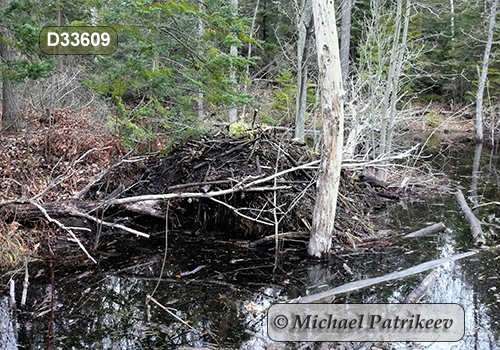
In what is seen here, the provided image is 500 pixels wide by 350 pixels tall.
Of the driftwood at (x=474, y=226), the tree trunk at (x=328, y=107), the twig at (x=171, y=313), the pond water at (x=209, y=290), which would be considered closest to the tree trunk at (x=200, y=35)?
the tree trunk at (x=328, y=107)

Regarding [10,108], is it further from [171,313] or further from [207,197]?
[171,313]

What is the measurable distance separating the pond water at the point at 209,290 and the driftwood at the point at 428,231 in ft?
0.57

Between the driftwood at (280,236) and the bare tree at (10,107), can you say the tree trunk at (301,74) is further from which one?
the bare tree at (10,107)

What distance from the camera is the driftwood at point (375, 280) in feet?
15.9

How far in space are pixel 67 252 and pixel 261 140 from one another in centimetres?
380

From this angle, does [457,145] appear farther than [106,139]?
Yes

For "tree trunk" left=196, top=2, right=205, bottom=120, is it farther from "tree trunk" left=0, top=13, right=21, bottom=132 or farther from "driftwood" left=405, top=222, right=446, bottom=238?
"driftwood" left=405, top=222, right=446, bottom=238

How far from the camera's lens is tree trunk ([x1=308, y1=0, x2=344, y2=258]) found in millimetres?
5496

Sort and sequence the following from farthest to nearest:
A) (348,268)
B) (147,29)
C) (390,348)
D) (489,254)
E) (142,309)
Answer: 1. (147,29)
2. (489,254)
3. (348,268)
4. (142,309)
5. (390,348)

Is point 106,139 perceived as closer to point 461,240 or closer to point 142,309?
point 142,309

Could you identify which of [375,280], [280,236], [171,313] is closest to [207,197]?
[280,236]

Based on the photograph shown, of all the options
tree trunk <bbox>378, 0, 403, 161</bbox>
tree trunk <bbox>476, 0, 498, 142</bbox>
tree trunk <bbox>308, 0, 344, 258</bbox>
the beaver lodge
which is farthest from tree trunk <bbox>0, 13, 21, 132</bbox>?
tree trunk <bbox>476, 0, 498, 142</bbox>

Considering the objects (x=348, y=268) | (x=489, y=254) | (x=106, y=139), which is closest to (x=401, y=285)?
(x=348, y=268)

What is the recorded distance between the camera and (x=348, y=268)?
5.66 meters
